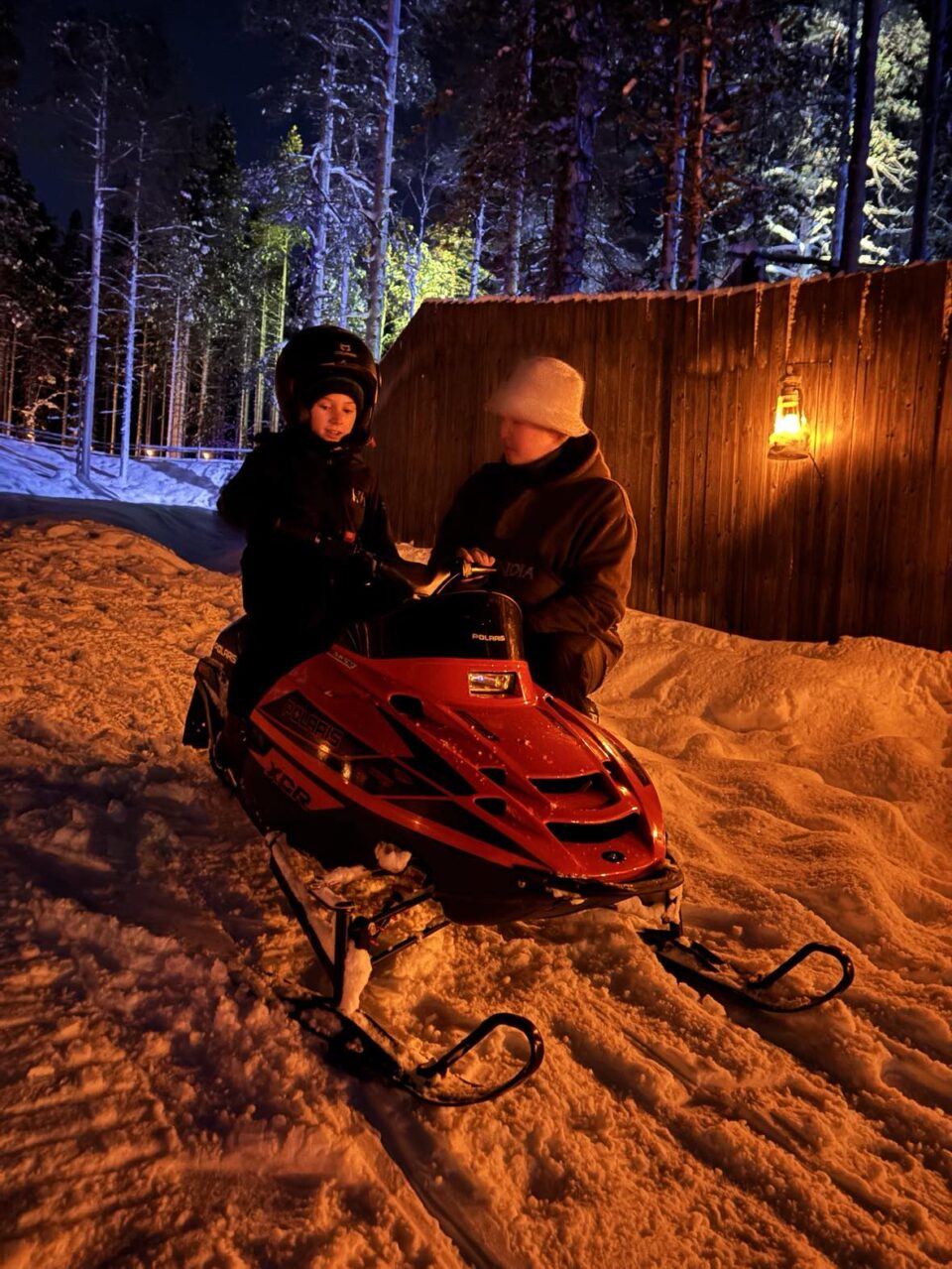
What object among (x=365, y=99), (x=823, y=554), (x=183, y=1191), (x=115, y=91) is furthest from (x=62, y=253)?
(x=183, y=1191)

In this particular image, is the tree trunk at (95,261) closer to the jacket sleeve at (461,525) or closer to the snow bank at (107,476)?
the snow bank at (107,476)

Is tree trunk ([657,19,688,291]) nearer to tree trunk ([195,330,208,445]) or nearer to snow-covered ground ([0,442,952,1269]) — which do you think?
snow-covered ground ([0,442,952,1269])

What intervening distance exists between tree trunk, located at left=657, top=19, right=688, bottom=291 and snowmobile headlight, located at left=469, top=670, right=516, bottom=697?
1482cm

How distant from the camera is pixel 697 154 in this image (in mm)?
17172

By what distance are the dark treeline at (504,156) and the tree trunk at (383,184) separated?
0.20ft

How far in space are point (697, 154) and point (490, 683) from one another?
17680mm

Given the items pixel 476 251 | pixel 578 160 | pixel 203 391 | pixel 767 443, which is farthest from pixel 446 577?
pixel 203 391

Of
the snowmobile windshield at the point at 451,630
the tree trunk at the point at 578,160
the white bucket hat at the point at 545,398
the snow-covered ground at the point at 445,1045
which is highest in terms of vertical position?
the tree trunk at the point at 578,160

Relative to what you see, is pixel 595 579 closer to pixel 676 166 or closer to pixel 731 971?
pixel 731 971

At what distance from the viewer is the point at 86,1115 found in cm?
204

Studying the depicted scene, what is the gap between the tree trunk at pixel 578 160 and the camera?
14570 mm

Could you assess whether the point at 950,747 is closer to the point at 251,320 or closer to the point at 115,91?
the point at 115,91

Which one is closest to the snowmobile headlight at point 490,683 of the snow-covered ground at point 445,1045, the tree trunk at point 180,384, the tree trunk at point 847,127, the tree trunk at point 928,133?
the snow-covered ground at point 445,1045

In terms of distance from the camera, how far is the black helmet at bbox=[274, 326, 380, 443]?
11.4 ft
